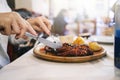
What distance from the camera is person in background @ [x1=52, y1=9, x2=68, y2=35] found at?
10.2 ft

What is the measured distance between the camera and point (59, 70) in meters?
0.74

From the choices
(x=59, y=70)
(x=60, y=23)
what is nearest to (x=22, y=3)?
(x=60, y=23)

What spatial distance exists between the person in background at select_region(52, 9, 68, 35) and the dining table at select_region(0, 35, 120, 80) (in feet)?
7.36

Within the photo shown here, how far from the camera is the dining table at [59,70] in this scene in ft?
2.22

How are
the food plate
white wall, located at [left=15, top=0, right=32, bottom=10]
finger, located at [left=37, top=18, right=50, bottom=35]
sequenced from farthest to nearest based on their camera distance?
white wall, located at [left=15, top=0, right=32, bottom=10] < finger, located at [left=37, top=18, right=50, bottom=35] < the food plate

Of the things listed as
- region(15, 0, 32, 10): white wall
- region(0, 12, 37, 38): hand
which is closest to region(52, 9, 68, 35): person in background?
region(15, 0, 32, 10): white wall

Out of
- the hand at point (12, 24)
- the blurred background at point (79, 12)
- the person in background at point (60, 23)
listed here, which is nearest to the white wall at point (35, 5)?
the blurred background at point (79, 12)

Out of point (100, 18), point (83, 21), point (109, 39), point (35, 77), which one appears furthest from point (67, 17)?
point (35, 77)

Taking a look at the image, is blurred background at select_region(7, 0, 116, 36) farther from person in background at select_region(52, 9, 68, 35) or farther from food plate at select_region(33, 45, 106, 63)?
food plate at select_region(33, 45, 106, 63)

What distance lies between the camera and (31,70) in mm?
744

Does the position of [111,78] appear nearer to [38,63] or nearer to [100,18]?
[38,63]

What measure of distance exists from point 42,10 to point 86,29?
2.33 ft

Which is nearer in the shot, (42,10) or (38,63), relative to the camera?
(38,63)

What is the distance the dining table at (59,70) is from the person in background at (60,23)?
224 cm
